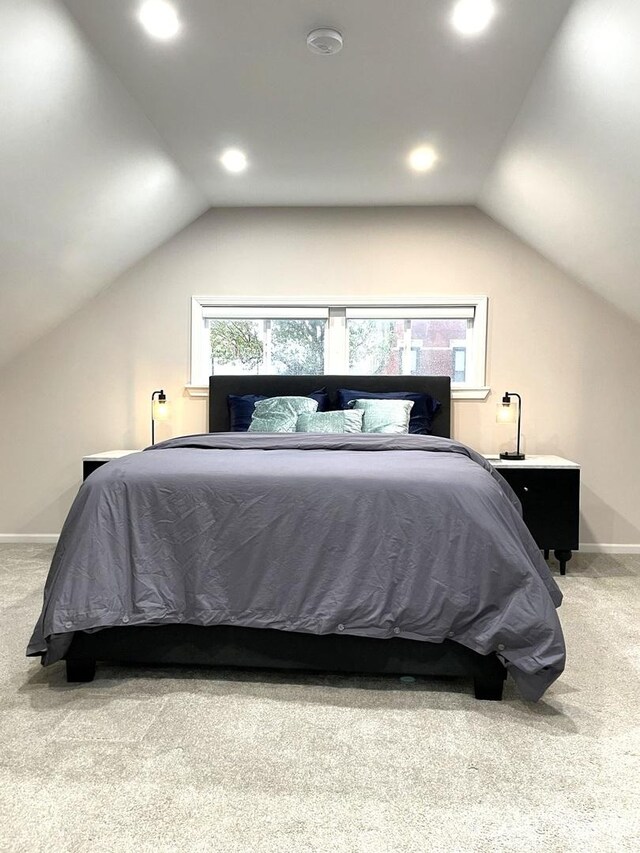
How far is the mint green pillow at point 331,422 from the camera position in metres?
3.90

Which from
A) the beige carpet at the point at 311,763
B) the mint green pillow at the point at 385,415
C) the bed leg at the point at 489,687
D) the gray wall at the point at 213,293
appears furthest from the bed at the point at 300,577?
the gray wall at the point at 213,293

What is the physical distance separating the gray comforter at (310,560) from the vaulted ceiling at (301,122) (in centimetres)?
160

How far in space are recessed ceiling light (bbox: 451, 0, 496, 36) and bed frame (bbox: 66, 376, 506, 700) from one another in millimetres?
2277

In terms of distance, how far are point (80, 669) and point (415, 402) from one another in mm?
2777

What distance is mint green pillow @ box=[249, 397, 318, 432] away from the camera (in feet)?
13.2

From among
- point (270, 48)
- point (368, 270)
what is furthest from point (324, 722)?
point (368, 270)

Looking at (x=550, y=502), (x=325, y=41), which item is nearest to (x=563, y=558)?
(x=550, y=502)

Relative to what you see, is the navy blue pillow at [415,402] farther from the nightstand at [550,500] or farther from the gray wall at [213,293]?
the nightstand at [550,500]

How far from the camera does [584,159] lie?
2.98m

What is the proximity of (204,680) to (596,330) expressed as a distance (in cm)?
356

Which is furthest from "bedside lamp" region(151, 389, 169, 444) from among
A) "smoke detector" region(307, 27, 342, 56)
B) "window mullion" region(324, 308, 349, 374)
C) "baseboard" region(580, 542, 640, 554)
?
"baseboard" region(580, 542, 640, 554)

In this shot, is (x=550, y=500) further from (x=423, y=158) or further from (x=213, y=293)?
(x=213, y=293)

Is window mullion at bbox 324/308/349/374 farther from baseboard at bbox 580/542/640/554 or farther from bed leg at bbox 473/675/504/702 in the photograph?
bed leg at bbox 473/675/504/702

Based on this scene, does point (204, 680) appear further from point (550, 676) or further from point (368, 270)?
point (368, 270)
